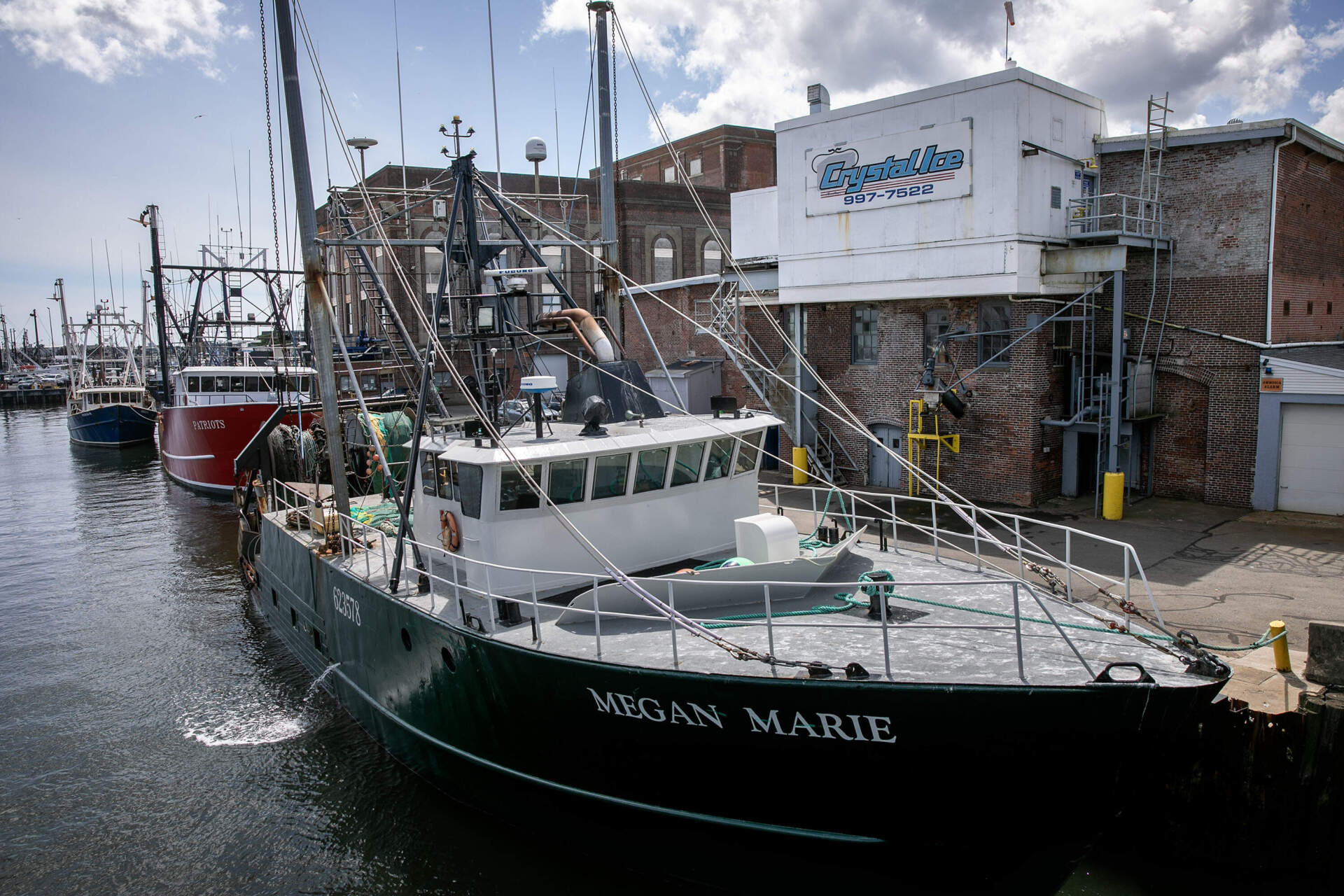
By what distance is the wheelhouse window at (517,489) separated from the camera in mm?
9945

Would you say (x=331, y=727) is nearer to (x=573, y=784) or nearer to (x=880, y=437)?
(x=573, y=784)

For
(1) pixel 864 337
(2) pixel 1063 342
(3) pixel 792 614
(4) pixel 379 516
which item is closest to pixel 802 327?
(1) pixel 864 337

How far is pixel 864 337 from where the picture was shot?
78.9 ft

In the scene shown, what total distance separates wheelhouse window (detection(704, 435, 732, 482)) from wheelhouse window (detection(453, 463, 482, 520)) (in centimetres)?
298

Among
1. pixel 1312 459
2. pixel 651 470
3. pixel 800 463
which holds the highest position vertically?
pixel 651 470

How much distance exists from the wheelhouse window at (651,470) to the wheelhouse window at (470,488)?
6.27ft

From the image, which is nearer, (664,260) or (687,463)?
(687,463)

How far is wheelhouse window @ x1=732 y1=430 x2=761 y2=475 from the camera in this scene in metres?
11.7

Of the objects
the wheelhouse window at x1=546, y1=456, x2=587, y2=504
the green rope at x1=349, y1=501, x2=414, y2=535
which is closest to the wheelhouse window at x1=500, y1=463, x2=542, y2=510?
the wheelhouse window at x1=546, y1=456, x2=587, y2=504

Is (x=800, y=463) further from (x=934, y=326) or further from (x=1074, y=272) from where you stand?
(x=1074, y=272)

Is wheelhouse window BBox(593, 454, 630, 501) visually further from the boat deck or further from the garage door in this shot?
the garage door

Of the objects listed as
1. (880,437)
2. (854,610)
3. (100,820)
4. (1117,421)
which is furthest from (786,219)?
(100,820)

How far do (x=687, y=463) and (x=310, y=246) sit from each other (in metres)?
6.72

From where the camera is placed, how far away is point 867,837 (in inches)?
307
